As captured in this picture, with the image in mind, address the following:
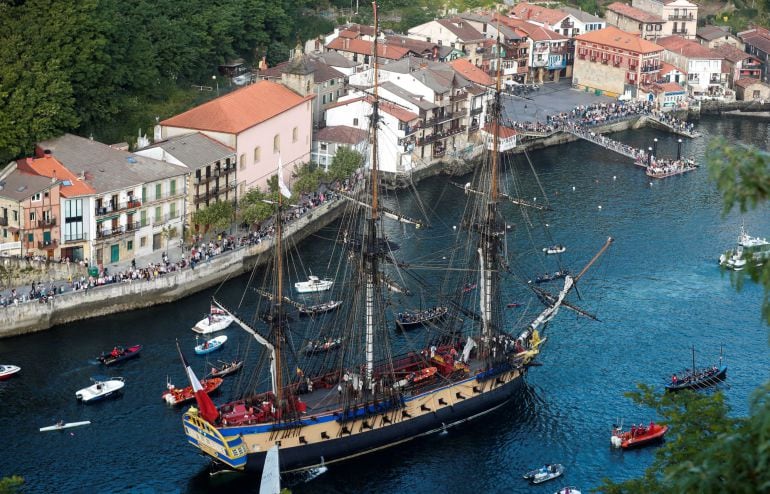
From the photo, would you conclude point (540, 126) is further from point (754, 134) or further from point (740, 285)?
point (740, 285)

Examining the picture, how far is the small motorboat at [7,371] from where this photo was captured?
58.4 m

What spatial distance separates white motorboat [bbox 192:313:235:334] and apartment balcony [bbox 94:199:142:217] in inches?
344

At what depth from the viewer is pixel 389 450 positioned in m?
55.3

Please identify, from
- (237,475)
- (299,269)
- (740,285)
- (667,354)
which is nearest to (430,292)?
(299,269)

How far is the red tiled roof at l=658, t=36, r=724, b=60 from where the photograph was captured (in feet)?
395

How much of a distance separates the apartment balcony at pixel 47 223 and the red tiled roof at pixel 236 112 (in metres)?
14.3

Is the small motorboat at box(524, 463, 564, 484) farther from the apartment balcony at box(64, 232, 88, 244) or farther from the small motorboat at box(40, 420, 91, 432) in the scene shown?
the apartment balcony at box(64, 232, 88, 244)

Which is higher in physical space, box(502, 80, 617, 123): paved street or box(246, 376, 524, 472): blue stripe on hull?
box(502, 80, 617, 123): paved street

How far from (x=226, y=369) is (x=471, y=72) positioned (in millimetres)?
51808

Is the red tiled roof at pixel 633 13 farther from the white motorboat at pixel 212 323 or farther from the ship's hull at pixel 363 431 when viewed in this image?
the ship's hull at pixel 363 431

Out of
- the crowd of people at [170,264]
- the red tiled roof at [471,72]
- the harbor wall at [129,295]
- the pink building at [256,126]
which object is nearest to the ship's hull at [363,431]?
the harbor wall at [129,295]

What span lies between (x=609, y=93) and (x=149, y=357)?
68.0 m

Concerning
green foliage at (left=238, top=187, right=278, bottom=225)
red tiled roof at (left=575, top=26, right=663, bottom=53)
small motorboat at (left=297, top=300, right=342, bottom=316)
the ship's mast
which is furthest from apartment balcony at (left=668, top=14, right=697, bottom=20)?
the ship's mast

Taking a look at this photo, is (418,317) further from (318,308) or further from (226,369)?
(226,369)
